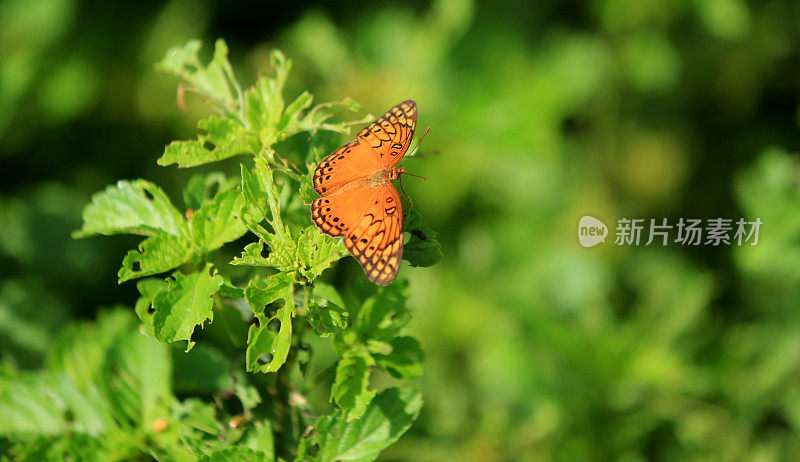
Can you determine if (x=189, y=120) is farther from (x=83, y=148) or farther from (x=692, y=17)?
(x=692, y=17)

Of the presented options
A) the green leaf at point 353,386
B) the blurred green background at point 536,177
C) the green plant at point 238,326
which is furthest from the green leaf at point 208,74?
the blurred green background at point 536,177

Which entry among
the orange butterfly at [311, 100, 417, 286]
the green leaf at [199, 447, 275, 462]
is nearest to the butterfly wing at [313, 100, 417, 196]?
the orange butterfly at [311, 100, 417, 286]

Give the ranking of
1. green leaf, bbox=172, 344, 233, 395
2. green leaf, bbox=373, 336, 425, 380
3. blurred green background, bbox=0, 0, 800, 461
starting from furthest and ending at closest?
blurred green background, bbox=0, 0, 800, 461 → green leaf, bbox=172, 344, 233, 395 → green leaf, bbox=373, 336, 425, 380

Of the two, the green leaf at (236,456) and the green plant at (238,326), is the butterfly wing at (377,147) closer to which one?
the green plant at (238,326)

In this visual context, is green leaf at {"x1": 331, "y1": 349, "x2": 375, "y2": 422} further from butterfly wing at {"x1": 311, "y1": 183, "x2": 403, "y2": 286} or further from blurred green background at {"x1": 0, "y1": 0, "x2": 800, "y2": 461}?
blurred green background at {"x1": 0, "y1": 0, "x2": 800, "y2": 461}

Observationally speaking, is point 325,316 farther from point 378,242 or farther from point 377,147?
point 377,147

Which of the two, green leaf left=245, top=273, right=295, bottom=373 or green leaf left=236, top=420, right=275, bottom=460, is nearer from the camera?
green leaf left=245, top=273, right=295, bottom=373
